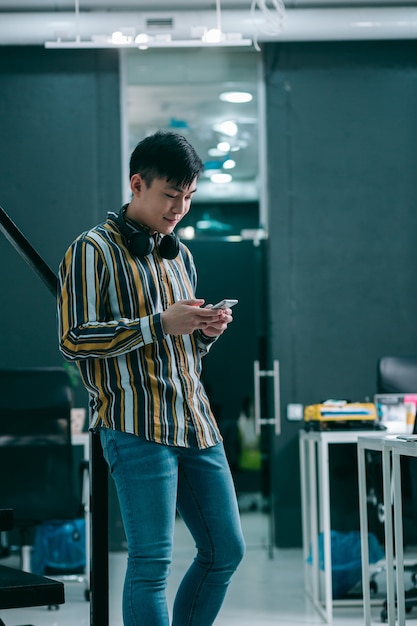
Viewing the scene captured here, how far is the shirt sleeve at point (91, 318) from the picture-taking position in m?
1.82

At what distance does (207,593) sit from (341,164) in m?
4.36

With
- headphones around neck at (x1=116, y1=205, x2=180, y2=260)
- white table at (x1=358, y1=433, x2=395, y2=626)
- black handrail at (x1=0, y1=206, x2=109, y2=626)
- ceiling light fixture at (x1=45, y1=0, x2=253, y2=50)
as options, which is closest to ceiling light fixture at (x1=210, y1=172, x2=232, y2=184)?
ceiling light fixture at (x1=45, y1=0, x2=253, y2=50)

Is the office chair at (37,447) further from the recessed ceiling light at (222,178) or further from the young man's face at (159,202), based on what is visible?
the recessed ceiling light at (222,178)

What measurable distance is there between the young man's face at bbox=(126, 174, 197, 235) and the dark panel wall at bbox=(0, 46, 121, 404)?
3.85 m

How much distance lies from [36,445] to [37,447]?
10 millimetres

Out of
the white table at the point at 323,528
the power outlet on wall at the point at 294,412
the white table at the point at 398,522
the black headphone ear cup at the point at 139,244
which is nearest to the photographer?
the black headphone ear cup at the point at 139,244

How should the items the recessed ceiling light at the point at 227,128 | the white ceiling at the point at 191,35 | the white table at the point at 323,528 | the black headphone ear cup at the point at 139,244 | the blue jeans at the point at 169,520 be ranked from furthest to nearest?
the recessed ceiling light at the point at 227,128 → the white ceiling at the point at 191,35 → the white table at the point at 323,528 → the black headphone ear cup at the point at 139,244 → the blue jeans at the point at 169,520

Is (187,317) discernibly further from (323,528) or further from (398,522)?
(323,528)

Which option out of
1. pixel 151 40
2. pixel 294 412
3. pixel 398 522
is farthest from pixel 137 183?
pixel 294 412

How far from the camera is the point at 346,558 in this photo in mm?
4078

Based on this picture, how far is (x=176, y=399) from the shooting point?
191cm

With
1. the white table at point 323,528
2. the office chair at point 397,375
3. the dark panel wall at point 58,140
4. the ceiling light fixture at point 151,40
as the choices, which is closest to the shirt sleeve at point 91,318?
the white table at point 323,528

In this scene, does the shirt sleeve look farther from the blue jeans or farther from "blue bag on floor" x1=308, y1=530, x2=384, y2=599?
"blue bag on floor" x1=308, y1=530, x2=384, y2=599

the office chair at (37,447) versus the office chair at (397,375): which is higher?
the office chair at (397,375)
